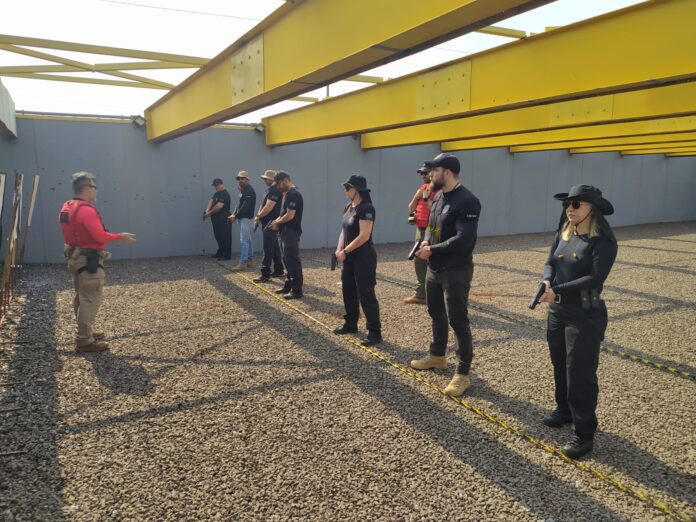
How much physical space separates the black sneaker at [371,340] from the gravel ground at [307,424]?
97mm

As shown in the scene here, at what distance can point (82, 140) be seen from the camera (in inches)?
355

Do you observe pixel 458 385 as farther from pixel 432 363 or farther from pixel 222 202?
pixel 222 202

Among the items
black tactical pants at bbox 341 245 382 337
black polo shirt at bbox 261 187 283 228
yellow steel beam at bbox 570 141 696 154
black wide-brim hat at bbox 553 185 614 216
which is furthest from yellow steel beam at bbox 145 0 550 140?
yellow steel beam at bbox 570 141 696 154

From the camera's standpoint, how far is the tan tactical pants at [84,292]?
4219 millimetres

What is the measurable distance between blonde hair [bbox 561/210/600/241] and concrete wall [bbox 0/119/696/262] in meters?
8.55

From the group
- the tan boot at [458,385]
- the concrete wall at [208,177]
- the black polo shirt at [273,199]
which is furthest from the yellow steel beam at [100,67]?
the tan boot at [458,385]

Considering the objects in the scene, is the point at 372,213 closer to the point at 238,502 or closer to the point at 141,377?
the point at 141,377

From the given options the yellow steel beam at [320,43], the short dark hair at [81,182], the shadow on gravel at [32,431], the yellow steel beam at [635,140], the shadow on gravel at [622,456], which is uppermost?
the yellow steel beam at [635,140]

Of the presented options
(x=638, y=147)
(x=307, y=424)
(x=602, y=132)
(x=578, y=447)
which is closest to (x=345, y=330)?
(x=307, y=424)

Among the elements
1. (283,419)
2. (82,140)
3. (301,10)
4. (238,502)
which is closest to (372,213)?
(301,10)

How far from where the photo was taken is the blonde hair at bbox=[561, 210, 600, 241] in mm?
2722

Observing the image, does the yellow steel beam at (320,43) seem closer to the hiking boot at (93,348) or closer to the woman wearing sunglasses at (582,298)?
the woman wearing sunglasses at (582,298)

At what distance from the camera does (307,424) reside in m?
3.15

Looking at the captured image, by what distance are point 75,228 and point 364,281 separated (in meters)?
2.80
